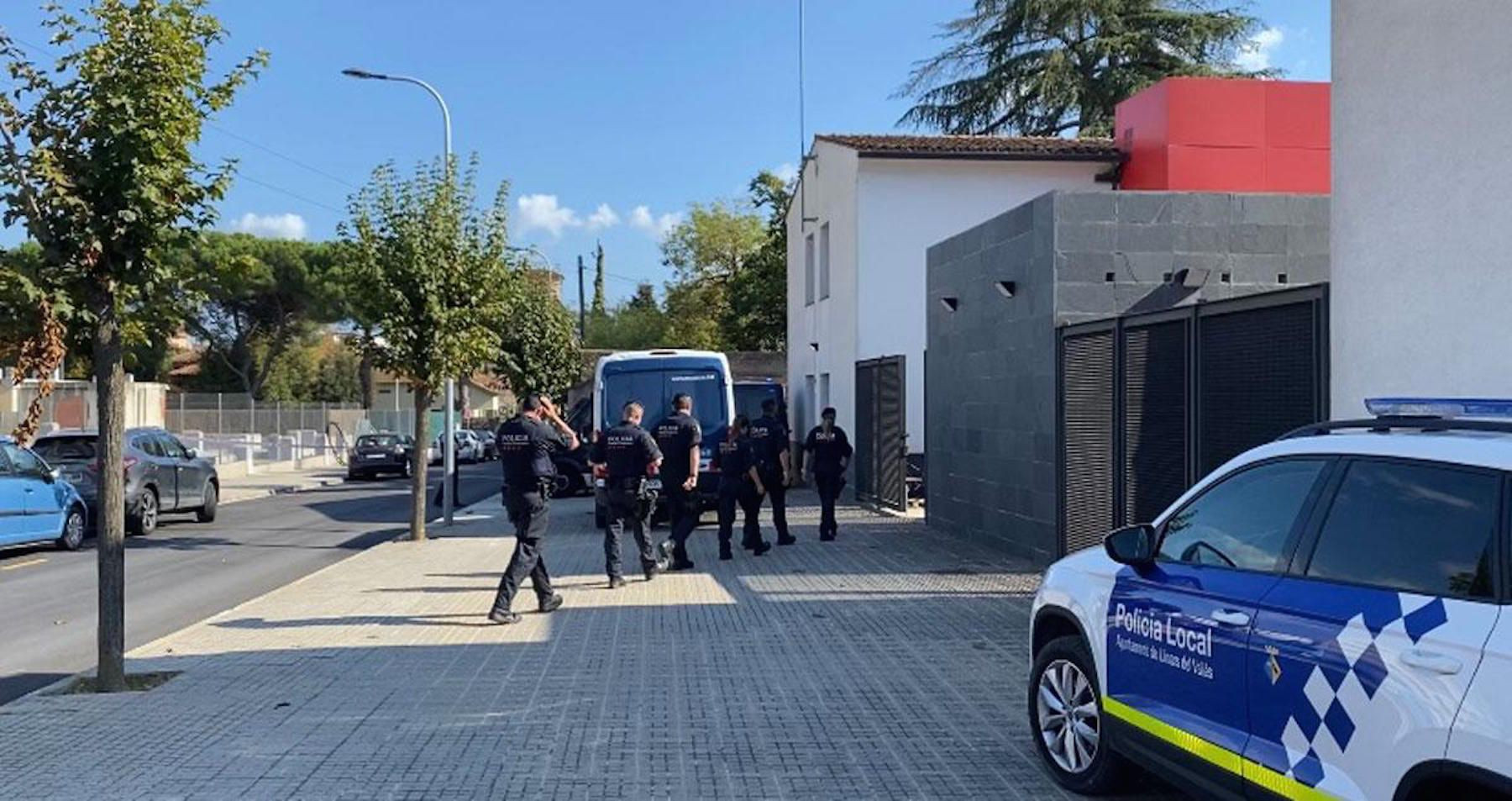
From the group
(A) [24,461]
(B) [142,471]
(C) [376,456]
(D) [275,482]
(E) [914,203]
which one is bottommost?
(D) [275,482]

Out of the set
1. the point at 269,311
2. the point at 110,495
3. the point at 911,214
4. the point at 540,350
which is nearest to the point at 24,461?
the point at 110,495

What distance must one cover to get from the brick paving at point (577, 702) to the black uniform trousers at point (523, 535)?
0.31 m

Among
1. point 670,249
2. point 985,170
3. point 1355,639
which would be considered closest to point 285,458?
point 670,249

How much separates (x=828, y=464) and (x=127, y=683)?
902 cm

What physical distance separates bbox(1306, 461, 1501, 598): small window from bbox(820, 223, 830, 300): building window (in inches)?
846

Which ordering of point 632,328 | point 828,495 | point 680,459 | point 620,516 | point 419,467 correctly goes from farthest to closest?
point 632,328 < point 419,467 < point 828,495 < point 680,459 < point 620,516

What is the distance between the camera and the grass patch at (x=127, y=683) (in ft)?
25.5

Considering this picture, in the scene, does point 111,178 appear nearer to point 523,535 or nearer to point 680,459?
point 523,535

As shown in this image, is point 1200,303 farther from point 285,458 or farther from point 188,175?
point 285,458

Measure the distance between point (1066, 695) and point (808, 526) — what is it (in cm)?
1209

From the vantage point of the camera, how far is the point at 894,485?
64.2 feet

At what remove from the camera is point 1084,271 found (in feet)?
40.3

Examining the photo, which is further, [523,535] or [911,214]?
[911,214]

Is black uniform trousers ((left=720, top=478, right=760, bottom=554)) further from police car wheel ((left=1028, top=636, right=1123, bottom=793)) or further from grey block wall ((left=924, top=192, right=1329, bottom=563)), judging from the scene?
police car wheel ((left=1028, top=636, right=1123, bottom=793))
